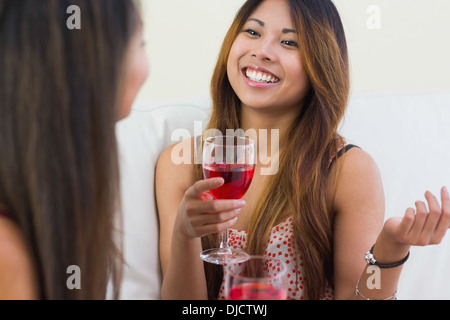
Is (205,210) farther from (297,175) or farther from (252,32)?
(252,32)

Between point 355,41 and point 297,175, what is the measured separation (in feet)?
3.70

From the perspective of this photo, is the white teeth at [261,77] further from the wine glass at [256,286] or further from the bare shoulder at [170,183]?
the wine glass at [256,286]

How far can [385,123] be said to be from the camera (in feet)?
7.20

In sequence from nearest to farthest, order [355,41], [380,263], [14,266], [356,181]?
[14,266], [380,263], [356,181], [355,41]

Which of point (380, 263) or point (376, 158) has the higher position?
point (376, 158)

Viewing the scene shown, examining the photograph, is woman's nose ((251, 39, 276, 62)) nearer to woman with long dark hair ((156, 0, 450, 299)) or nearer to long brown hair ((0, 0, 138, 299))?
woman with long dark hair ((156, 0, 450, 299))

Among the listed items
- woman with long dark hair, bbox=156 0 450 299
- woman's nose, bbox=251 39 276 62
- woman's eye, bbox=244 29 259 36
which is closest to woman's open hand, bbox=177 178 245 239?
woman with long dark hair, bbox=156 0 450 299

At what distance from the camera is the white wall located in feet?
8.79

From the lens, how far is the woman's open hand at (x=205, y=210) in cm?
130

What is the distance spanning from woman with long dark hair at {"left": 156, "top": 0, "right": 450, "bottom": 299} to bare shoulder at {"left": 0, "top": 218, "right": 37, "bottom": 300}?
2.28ft

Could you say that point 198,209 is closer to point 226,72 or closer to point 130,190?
point 130,190

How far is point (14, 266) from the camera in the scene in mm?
920

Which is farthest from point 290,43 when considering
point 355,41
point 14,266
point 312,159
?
point 14,266

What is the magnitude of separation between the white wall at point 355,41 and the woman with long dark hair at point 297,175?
70 cm
